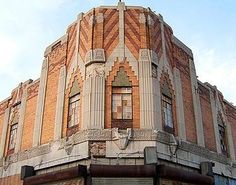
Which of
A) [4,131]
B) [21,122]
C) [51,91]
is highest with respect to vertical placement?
[51,91]

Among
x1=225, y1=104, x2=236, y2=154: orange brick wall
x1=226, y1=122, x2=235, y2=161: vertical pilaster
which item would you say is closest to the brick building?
x1=226, y1=122, x2=235, y2=161: vertical pilaster

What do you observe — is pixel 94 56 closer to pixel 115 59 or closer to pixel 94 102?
pixel 115 59

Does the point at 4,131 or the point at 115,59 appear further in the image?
the point at 4,131

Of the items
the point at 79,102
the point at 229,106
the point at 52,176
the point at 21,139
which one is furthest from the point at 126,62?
the point at 229,106

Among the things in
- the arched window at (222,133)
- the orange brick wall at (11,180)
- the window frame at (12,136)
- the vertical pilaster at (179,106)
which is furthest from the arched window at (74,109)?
the arched window at (222,133)

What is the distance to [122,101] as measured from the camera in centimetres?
1494

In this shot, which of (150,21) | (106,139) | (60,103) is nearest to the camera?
(106,139)

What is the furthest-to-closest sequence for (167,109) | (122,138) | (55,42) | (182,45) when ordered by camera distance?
1. (182,45)
2. (55,42)
3. (167,109)
4. (122,138)

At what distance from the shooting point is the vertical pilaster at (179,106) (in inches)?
627

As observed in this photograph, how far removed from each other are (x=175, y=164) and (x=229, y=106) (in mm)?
9606

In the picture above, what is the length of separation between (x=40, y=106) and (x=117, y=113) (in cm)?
504

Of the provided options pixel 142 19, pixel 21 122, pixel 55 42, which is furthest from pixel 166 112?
pixel 21 122

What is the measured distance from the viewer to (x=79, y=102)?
15539 mm

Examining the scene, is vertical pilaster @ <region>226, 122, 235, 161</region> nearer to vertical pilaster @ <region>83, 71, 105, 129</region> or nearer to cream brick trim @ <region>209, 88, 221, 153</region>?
cream brick trim @ <region>209, 88, 221, 153</region>
